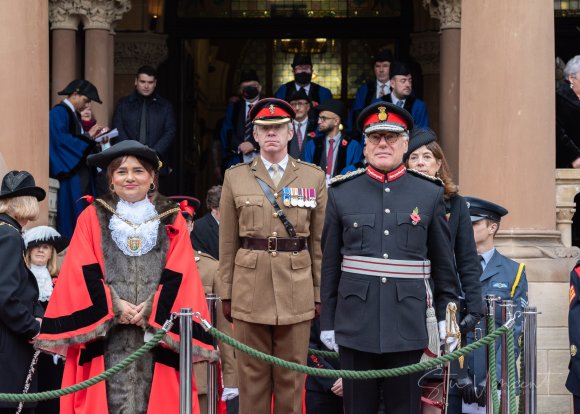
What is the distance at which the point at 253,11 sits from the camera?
18.5 metres

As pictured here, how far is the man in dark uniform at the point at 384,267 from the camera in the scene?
290 inches

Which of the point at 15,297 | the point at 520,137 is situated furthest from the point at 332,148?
the point at 15,297

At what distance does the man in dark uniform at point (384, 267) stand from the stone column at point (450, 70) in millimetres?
7736

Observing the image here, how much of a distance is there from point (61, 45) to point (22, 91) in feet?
11.7

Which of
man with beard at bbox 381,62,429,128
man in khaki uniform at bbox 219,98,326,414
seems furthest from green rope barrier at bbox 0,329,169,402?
man with beard at bbox 381,62,429,128

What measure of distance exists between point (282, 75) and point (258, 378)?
11377mm

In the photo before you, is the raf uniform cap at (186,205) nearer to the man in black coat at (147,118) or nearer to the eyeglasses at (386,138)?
the eyeglasses at (386,138)

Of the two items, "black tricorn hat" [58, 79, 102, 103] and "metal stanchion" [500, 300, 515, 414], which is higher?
"black tricorn hat" [58, 79, 102, 103]

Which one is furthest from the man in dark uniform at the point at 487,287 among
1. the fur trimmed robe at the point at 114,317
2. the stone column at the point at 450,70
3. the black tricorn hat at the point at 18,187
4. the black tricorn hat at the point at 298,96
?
the stone column at the point at 450,70

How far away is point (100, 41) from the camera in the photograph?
51.3ft

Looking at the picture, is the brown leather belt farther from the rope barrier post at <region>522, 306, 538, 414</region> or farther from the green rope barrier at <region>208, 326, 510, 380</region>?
the rope barrier post at <region>522, 306, 538, 414</region>

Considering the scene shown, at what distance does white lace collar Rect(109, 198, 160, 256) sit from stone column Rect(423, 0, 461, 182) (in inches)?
312

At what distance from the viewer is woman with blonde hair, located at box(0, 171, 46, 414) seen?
27.2 ft

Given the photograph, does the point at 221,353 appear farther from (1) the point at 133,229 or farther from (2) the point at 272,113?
(1) the point at 133,229
